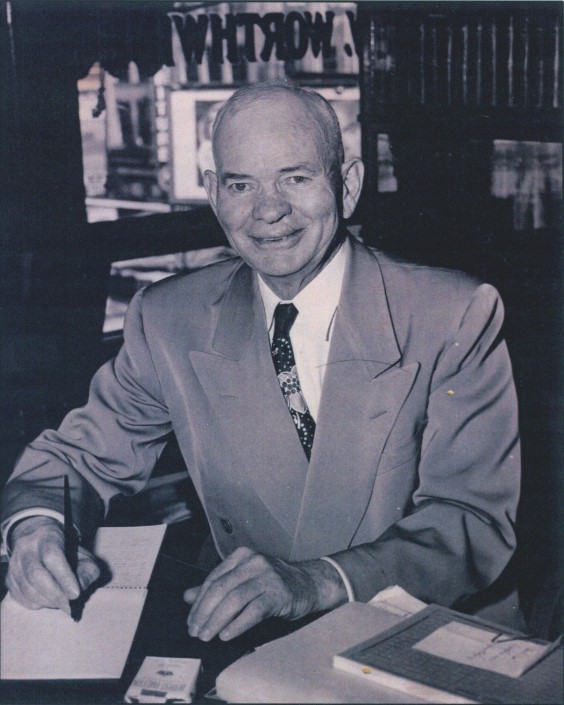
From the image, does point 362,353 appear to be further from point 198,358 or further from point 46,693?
point 46,693

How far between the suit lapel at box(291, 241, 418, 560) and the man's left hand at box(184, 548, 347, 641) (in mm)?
294

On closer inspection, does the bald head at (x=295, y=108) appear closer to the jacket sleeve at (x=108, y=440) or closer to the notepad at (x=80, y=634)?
the jacket sleeve at (x=108, y=440)

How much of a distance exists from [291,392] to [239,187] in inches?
17.0

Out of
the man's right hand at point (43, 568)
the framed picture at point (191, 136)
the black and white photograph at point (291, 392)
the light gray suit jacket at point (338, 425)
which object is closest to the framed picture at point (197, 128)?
the framed picture at point (191, 136)

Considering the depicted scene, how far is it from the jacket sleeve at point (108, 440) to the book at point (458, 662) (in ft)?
2.66

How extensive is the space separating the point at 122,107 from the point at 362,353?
2.70 meters

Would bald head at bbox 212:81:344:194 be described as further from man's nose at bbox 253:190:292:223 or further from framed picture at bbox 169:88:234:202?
framed picture at bbox 169:88:234:202

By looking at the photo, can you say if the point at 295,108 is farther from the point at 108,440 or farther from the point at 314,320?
the point at 108,440

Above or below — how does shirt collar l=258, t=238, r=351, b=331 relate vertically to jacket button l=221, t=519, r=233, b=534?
above

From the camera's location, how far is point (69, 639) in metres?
1.17

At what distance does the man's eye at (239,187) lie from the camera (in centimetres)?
159

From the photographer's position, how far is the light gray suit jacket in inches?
58.5

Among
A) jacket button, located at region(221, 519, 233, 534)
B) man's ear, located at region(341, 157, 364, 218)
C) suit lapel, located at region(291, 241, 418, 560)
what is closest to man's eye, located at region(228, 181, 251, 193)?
man's ear, located at region(341, 157, 364, 218)

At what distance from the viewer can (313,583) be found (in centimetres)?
126
